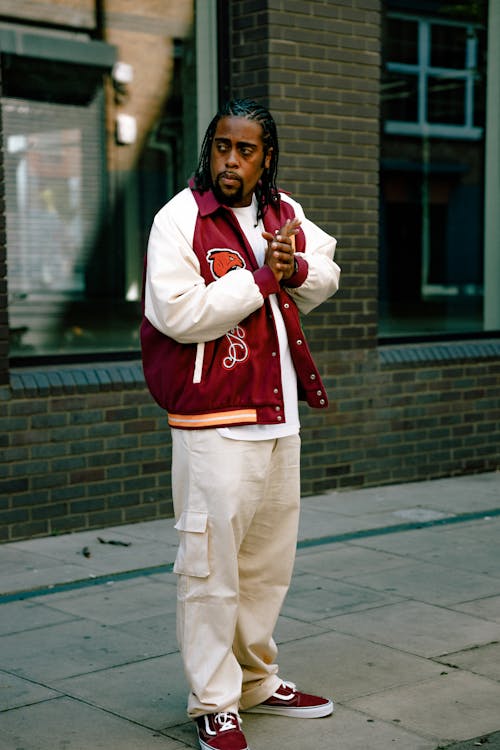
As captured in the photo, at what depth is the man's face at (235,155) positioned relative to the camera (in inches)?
153

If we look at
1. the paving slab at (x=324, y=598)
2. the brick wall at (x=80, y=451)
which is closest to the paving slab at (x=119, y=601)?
the paving slab at (x=324, y=598)

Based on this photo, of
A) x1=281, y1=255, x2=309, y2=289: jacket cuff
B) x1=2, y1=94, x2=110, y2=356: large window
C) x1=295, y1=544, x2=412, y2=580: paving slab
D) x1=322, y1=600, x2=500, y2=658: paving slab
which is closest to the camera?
x1=281, y1=255, x2=309, y2=289: jacket cuff

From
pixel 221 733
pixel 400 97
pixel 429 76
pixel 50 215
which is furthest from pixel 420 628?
pixel 429 76

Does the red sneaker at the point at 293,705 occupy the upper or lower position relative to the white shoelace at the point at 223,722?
lower

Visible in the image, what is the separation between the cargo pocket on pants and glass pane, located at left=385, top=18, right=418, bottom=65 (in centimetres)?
595

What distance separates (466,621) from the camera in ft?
17.6

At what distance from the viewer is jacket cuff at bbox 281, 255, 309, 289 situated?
13.0 feet

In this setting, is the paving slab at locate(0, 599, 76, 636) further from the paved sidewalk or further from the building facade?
the building facade

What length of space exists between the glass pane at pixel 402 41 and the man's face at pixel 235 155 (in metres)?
5.38

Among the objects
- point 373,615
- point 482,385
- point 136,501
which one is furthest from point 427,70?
point 373,615

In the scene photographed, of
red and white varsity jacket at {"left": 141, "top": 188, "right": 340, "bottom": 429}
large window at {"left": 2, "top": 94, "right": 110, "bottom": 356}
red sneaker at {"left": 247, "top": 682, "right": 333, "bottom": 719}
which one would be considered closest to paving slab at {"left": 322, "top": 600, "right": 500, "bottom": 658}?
red sneaker at {"left": 247, "top": 682, "right": 333, "bottom": 719}

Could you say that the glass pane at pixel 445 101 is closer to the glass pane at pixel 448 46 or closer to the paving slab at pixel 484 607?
the glass pane at pixel 448 46

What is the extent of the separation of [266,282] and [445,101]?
6.20 meters

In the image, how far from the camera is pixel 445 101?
31.4 feet
